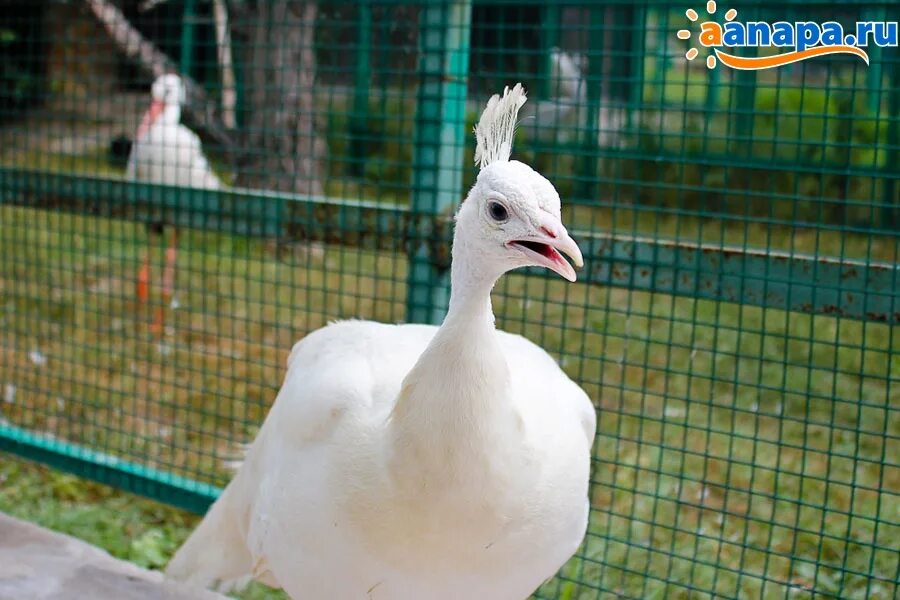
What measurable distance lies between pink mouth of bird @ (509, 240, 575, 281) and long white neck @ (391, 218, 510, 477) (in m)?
0.11

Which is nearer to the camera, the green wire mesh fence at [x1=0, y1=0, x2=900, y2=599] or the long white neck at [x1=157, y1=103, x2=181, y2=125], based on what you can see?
the green wire mesh fence at [x1=0, y1=0, x2=900, y2=599]

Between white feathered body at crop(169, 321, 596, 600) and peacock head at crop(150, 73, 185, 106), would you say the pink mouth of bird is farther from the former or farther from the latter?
peacock head at crop(150, 73, 185, 106)

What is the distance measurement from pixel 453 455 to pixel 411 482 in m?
0.11

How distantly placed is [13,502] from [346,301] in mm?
2766

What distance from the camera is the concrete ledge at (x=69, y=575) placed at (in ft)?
10.8

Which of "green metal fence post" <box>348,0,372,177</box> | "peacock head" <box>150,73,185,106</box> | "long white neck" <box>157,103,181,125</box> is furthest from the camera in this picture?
"long white neck" <box>157,103,181,125</box>

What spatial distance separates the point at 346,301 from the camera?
6.71 m

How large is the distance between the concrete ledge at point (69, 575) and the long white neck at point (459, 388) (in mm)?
1426

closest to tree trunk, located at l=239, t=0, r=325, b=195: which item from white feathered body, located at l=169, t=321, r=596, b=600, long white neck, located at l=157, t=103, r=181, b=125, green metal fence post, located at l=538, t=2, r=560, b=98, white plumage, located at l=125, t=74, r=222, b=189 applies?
green metal fence post, located at l=538, t=2, r=560, b=98

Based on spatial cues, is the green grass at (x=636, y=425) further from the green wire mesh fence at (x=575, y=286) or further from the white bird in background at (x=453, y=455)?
the white bird in background at (x=453, y=455)

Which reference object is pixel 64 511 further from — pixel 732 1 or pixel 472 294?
pixel 732 1

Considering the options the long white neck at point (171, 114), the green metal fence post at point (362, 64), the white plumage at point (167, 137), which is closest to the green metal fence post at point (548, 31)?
the green metal fence post at point (362, 64)

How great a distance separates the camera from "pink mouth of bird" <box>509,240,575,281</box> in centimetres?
212

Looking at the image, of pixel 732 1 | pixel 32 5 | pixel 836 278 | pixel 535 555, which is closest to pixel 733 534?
pixel 836 278
